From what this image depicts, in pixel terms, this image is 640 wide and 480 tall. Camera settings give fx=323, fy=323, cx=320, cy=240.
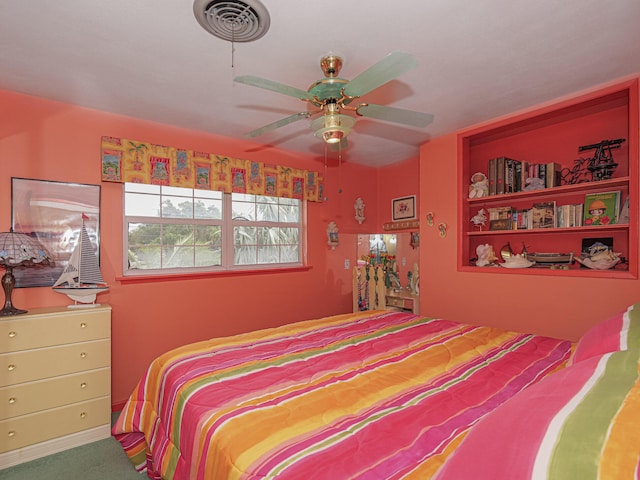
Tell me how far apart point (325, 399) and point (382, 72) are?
131 cm

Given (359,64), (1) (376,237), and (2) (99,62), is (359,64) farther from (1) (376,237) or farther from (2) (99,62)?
(1) (376,237)

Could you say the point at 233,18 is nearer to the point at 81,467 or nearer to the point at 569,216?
the point at 81,467

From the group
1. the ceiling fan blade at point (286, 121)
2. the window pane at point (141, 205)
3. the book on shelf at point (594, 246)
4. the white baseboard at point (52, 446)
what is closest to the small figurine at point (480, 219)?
the book on shelf at point (594, 246)

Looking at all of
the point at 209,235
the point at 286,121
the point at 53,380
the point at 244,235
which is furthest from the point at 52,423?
the point at 286,121

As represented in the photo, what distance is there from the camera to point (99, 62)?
190 cm

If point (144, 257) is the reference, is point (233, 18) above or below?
above

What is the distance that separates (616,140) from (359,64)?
2.05 meters

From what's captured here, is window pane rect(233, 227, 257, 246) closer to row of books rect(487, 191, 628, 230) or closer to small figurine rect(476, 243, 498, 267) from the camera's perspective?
small figurine rect(476, 243, 498, 267)

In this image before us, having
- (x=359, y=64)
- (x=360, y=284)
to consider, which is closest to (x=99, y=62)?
(x=359, y=64)

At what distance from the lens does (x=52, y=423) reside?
81.8 inches

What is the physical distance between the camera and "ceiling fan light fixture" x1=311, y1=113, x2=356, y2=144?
5.43ft

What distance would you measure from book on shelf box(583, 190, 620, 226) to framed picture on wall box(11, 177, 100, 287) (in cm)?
383

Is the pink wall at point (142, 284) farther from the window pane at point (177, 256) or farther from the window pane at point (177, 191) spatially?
the window pane at point (177, 191)

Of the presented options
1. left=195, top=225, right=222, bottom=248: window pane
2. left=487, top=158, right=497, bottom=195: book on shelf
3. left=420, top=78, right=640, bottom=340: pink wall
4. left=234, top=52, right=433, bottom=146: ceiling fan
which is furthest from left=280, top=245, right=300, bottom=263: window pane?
left=487, top=158, right=497, bottom=195: book on shelf
